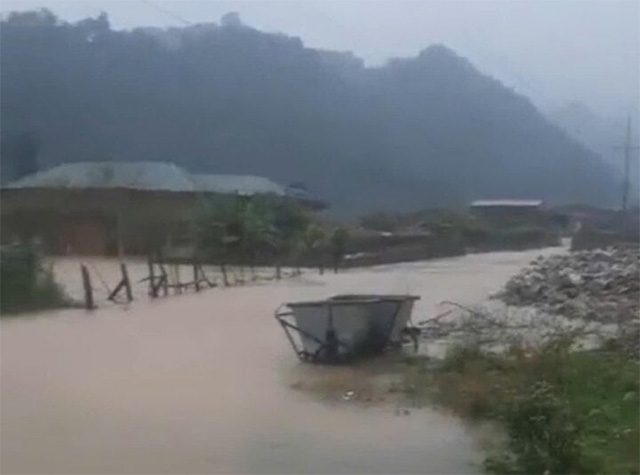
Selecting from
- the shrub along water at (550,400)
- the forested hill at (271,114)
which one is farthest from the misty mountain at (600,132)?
the shrub along water at (550,400)

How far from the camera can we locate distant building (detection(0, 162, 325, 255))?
179 inches

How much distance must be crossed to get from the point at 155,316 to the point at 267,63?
95cm

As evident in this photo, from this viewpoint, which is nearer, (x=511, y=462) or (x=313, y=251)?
(x=511, y=462)

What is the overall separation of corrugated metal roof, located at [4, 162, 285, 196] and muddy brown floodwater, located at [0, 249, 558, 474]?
359 mm

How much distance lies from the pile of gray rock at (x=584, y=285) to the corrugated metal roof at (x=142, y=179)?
90 cm

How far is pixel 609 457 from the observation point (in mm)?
4055

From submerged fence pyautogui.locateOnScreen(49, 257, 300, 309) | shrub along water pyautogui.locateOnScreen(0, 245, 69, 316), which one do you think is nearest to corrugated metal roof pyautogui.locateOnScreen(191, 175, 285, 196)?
submerged fence pyautogui.locateOnScreen(49, 257, 300, 309)

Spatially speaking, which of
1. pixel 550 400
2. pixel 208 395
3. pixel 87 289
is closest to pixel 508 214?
pixel 550 400

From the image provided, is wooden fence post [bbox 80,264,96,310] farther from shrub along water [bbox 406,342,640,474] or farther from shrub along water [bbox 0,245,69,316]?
shrub along water [bbox 406,342,640,474]

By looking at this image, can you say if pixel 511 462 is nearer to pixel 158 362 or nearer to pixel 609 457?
pixel 609 457

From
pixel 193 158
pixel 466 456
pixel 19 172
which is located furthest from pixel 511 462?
pixel 19 172

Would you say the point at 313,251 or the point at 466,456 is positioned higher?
the point at 313,251

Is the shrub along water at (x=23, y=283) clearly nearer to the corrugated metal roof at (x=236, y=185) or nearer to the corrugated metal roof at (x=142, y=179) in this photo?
the corrugated metal roof at (x=142, y=179)

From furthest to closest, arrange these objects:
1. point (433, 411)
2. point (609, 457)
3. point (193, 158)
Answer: point (193, 158), point (433, 411), point (609, 457)
